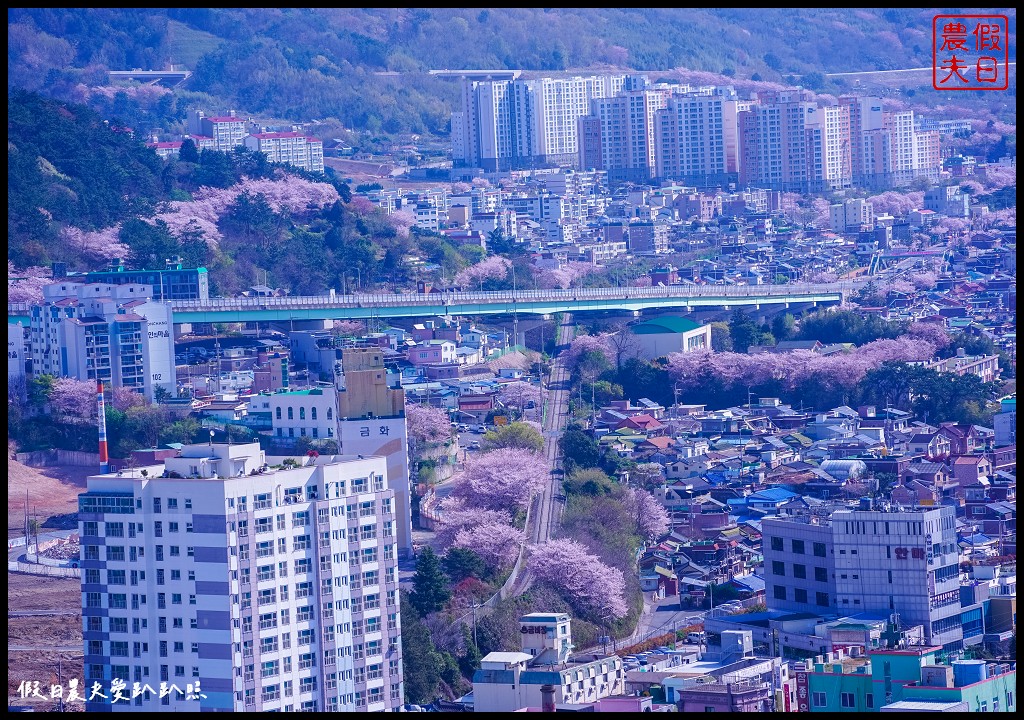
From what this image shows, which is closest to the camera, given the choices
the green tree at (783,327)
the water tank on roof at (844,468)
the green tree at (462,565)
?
the green tree at (462,565)

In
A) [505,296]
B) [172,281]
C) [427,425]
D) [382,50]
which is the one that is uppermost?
[382,50]

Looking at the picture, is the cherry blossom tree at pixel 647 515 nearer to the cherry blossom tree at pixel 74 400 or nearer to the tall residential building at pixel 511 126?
the cherry blossom tree at pixel 74 400

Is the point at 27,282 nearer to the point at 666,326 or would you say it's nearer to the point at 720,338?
the point at 666,326

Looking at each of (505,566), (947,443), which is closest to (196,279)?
(947,443)

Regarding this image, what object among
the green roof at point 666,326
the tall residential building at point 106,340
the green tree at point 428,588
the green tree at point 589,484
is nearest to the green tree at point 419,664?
the green tree at point 428,588

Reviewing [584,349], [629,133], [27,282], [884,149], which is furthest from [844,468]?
[884,149]

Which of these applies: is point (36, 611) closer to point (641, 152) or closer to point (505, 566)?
point (505, 566)

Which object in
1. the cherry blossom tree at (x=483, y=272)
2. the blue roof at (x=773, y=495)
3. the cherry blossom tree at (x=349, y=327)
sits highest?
the cherry blossom tree at (x=483, y=272)
